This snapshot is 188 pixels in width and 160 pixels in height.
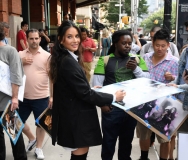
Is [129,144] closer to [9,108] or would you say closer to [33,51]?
[9,108]

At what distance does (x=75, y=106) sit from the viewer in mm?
2914

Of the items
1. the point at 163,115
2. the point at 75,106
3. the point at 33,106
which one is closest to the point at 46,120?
the point at 33,106

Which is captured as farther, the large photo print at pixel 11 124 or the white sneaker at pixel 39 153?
the white sneaker at pixel 39 153

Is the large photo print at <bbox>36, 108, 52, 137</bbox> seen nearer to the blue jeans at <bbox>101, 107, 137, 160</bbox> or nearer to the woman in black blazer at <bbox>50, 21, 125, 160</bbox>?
the blue jeans at <bbox>101, 107, 137, 160</bbox>

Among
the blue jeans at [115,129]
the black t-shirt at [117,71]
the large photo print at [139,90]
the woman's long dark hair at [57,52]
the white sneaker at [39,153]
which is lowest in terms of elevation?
the white sneaker at [39,153]

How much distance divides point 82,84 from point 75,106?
21 centimetres

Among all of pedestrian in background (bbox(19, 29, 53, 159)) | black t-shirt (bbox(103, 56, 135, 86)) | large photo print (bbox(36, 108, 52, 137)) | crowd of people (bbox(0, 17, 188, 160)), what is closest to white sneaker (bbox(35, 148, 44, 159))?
crowd of people (bbox(0, 17, 188, 160))

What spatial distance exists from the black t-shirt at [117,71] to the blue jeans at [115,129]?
335 millimetres

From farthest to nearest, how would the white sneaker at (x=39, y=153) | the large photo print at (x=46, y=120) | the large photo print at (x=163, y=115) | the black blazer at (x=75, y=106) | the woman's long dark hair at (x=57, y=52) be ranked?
the white sneaker at (x=39, y=153), the large photo print at (x=46, y=120), the large photo print at (x=163, y=115), the woman's long dark hair at (x=57, y=52), the black blazer at (x=75, y=106)

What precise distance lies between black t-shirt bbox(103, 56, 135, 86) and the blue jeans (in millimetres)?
335

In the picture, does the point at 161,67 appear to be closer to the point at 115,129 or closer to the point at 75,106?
the point at 115,129

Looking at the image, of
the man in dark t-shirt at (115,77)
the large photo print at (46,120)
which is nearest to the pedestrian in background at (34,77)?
the large photo print at (46,120)

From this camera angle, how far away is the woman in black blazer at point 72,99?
2.86 meters

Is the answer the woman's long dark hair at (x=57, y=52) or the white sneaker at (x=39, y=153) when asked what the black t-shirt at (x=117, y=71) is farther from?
the white sneaker at (x=39, y=153)
